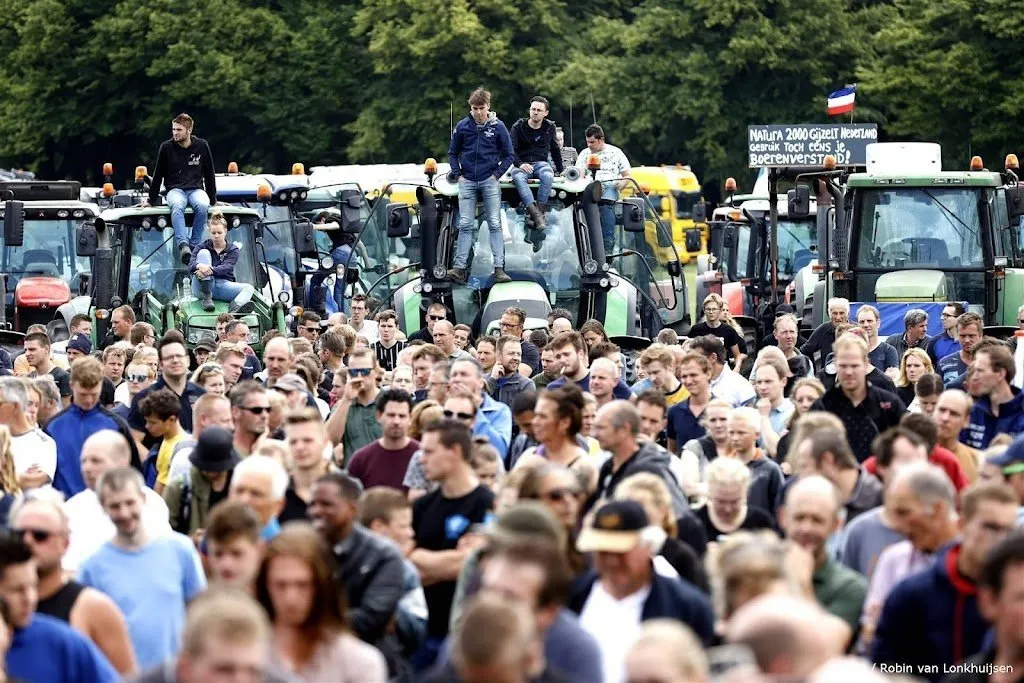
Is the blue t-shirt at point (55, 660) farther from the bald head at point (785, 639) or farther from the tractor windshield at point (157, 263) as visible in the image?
the tractor windshield at point (157, 263)

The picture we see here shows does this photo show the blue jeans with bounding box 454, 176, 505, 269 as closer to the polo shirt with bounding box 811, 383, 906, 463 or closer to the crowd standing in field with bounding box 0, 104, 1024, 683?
the crowd standing in field with bounding box 0, 104, 1024, 683

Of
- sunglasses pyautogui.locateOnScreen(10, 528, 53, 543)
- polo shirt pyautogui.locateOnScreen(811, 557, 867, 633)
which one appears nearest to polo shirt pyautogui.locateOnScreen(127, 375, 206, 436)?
sunglasses pyautogui.locateOnScreen(10, 528, 53, 543)

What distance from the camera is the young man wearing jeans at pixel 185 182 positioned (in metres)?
22.8

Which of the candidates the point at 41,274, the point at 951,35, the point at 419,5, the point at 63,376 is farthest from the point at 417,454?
the point at 419,5

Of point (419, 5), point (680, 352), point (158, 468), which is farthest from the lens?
point (419, 5)

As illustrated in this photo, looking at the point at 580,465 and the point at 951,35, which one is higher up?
the point at 951,35

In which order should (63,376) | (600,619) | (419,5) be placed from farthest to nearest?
1. (419,5)
2. (63,376)
3. (600,619)

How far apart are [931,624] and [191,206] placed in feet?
53.5

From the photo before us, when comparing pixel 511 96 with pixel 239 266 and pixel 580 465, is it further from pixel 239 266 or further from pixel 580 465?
pixel 580 465

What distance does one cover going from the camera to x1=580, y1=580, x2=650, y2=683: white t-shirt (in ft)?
25.2

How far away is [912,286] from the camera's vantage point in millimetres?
22281

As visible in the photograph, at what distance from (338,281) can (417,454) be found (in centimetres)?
1676

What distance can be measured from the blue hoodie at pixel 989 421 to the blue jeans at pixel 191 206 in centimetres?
1128

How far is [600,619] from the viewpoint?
25.6 ft
